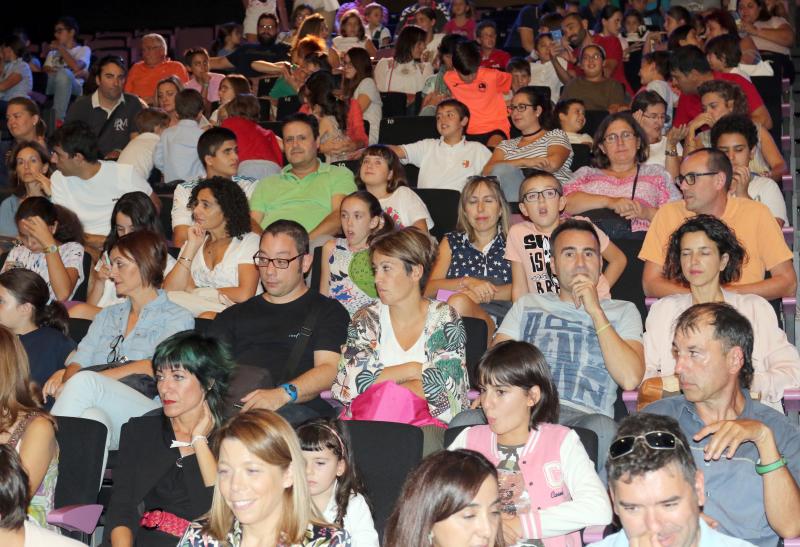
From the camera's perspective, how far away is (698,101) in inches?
271

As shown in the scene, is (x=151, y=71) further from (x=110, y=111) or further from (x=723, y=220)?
(x=723, y=220)

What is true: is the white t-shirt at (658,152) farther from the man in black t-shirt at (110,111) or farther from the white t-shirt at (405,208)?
the man in black t-shirt at (110,111)

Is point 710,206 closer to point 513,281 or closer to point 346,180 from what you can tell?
point 513,281

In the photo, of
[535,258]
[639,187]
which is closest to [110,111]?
[639,187]

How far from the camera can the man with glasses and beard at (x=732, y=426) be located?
294cm

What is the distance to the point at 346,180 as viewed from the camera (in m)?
6.16

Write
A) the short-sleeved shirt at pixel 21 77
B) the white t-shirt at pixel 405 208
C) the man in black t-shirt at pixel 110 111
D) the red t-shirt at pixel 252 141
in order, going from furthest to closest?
the short-sleeved shirt at pixel 21 77, the man in black t-shirt at pixel 110 111, the red t-shirt at pixel 252 141, the white t-shirt at pixel 405 208

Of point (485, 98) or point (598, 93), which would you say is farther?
point (598, 93)

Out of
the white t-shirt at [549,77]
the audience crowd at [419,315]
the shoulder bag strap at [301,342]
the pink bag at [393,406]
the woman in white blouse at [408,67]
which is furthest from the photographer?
the white t-shirt at [549,77]

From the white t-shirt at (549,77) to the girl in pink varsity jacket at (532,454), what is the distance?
6208 millimetres

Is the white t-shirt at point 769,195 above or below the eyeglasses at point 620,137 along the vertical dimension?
below

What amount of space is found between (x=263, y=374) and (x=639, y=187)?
2.34 m

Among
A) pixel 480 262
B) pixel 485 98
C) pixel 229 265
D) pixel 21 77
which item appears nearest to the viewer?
pixel 480 262

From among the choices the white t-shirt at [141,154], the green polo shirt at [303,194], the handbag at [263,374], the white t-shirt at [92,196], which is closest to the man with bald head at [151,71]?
the white t-shirt at [141,154]
